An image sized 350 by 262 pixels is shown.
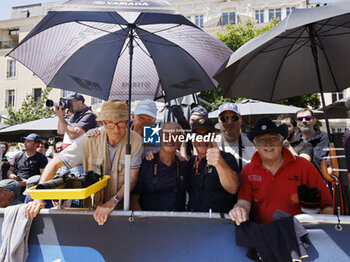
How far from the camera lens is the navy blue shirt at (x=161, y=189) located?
8.30ft

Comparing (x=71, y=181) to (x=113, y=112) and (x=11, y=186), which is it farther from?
(x=11, y=186)

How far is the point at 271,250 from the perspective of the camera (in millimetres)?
1827

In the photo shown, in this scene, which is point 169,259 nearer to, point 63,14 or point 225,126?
point 225,126

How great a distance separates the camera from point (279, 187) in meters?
2.27

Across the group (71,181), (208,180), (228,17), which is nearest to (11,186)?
(71,181)

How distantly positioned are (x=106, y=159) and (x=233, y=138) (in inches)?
57.7

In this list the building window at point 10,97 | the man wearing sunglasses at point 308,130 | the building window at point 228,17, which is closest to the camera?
the man wearing sunglasses at point 308,130

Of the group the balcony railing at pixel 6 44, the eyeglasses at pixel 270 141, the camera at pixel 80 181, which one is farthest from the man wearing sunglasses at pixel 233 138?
the balcony railing at pixel 6 44

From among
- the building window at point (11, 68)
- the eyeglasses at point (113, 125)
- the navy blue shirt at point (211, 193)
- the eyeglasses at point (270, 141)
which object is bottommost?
the navy blue shirt at point (211, 193)

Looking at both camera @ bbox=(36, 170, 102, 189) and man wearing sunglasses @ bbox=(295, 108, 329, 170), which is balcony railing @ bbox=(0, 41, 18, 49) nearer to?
man wearing sunglasses @ bbox=(295, 108, 329, 170)

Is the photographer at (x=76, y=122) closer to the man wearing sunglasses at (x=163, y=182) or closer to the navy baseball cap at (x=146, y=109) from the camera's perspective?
the navy baseball cap at (x=146, y=109)

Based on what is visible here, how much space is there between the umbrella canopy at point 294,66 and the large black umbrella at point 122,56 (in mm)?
319

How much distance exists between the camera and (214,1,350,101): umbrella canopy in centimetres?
279

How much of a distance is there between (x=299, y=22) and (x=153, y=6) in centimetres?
102
